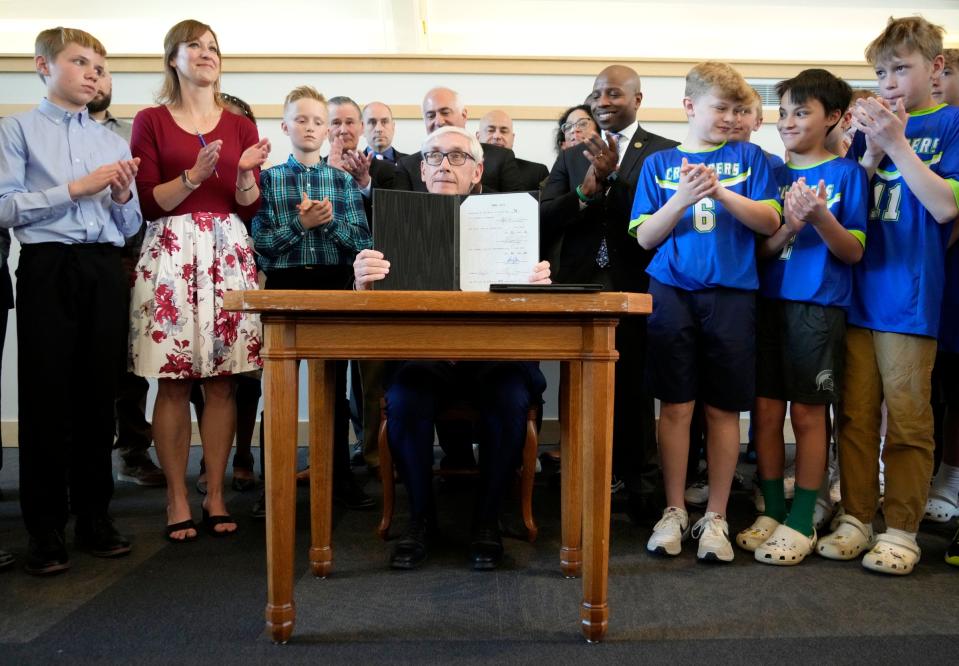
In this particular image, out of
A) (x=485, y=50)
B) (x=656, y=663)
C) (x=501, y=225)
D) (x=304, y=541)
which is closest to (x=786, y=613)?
(x=656, y=663)

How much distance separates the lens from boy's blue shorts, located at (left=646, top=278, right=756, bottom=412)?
2260 millimetres

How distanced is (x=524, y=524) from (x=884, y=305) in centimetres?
129

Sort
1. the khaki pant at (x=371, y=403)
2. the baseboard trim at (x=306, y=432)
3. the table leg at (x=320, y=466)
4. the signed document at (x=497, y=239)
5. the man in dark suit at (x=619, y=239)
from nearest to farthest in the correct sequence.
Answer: the signed document at (x=497, y=239)
the table leg at (x=320, y=466)
the man in dark suit at (x=619, y=239)
the khaki pant at (x=371, y=403)
the baseboard trim at (x=306, y=432)

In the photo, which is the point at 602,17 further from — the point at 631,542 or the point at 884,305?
the point at 631,542

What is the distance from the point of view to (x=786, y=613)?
1.83 meters

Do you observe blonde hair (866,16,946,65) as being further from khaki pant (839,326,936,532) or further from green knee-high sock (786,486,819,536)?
green knee-high sock (786,486,819,536)

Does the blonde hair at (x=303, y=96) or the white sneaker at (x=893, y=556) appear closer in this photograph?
the white sneaker at (x=893, y=556)

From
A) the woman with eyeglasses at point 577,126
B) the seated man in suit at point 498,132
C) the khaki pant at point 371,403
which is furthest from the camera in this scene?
the seated man in suit at point 498,132

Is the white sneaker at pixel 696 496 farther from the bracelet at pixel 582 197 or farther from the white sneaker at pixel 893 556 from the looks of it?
the bracelet at pixel 582 197

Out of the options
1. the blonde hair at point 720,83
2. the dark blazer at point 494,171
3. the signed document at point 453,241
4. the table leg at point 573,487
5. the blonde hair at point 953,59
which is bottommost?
the table leg at point 573,487

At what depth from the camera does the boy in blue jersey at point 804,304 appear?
223cm

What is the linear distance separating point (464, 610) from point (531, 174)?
2.13m

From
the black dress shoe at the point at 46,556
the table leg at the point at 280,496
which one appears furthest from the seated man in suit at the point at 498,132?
the black dress shoe at the point at 46,556

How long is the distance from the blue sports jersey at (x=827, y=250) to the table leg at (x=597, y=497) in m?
0.93
